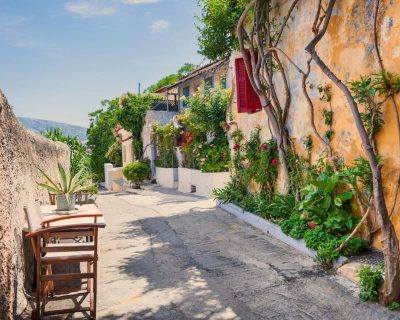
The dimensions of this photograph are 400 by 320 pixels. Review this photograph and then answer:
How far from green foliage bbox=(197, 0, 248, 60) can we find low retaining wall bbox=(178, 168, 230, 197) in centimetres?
452

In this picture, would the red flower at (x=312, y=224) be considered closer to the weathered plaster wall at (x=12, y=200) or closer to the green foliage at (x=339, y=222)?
the green foliage at (x=339, y=222)

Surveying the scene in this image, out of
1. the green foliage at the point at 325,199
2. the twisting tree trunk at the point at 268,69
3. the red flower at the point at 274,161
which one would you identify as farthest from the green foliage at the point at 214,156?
the green foliage at the point at 325,199

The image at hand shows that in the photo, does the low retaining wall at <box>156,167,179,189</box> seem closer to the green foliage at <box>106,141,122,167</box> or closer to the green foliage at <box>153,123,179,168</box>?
the green foliage at <box>153,123,179,168</box>

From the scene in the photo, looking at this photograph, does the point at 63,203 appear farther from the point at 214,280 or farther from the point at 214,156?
the point at 214,156

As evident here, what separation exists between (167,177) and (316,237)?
A: 14873mm

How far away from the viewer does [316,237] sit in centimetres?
557

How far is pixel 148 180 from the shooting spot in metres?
23.2

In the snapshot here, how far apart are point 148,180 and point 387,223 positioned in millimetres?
20053

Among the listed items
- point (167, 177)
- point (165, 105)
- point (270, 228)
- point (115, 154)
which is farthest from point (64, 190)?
point (115, 154)

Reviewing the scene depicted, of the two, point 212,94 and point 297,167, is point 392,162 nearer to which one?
point 297,167

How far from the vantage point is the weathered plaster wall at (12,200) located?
132 inches

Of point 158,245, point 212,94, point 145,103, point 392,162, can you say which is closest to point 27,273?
point 158,245

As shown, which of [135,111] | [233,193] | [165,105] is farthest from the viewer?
[165,105]

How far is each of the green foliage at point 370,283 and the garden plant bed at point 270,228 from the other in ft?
2.60
